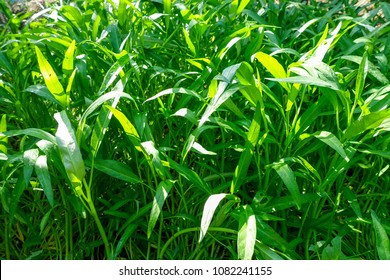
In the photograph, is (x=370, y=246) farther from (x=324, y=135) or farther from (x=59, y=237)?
(x=59, y=237)

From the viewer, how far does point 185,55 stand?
1.71 meters

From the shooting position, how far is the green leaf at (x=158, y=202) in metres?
1.24

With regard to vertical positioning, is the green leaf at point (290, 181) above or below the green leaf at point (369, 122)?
below

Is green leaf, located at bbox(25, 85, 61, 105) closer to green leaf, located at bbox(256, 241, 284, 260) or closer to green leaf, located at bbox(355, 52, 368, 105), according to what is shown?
green leaf, located at bbox(256, 241, 284, 260)

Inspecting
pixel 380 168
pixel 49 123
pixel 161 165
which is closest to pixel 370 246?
pixel 380 168

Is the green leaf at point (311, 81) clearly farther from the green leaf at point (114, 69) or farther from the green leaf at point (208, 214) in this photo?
the green leaf at point (114, 69)

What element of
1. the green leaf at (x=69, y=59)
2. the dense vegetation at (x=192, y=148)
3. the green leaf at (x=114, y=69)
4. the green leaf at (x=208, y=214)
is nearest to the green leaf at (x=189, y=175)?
the dense vegetation at (x=192, y=148)

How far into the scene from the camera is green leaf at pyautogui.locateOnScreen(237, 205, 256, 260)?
1156 mm

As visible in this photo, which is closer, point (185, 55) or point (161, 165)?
Result: point (161, 165)

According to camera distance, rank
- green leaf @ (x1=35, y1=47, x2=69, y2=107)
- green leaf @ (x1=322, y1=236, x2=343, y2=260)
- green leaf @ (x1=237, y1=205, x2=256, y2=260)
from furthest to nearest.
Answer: green leaf @ (x1=35, y1=47, x2=69, y2=107)
green leaf @ (x1=322, y1=236, x2=343, y2=260)
green leaf @ (x1=237, y1=205, x2=256, y2=260)

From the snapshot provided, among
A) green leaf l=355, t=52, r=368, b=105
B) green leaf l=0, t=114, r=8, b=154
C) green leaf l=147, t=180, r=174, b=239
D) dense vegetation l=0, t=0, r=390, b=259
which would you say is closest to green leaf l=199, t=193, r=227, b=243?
dense vegetation l=0, t=0, r=390, b=259

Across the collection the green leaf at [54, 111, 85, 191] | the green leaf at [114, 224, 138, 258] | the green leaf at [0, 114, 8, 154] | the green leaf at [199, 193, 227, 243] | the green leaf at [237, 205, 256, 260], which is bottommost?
the green leaf at [114, 224, 138, 258]

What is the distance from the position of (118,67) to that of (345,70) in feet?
2.18

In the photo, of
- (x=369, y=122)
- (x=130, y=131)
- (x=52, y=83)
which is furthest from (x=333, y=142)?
(x=52, y=83)
